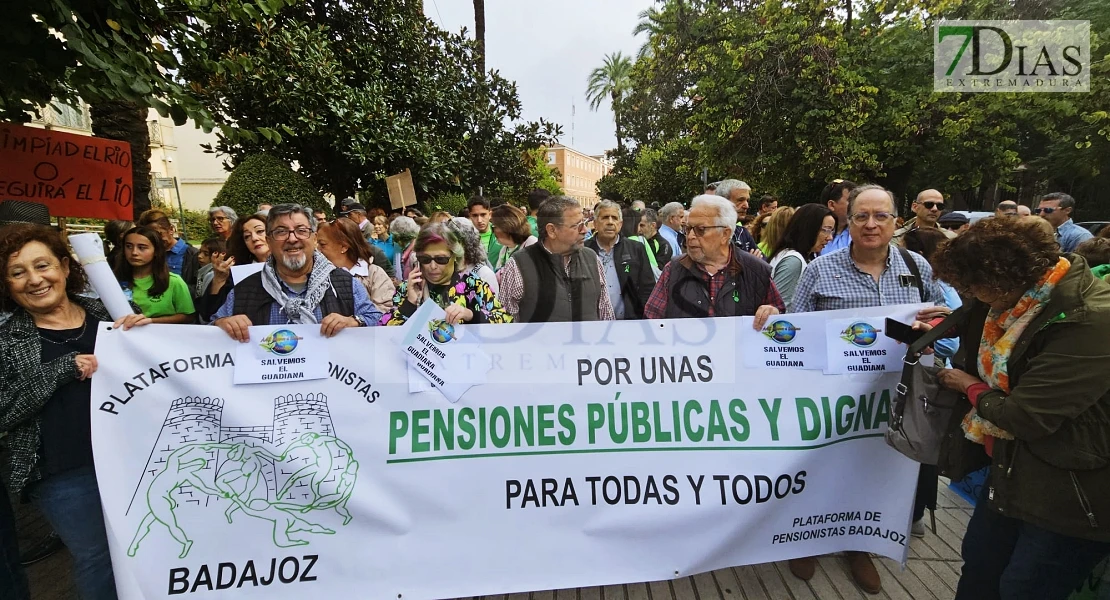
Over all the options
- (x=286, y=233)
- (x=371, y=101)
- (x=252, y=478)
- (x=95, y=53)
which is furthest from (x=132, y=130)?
(x=371, y=101)

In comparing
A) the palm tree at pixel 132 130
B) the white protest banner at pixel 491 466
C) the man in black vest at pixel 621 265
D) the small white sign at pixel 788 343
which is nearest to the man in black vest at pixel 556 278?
the white protest banner at pixel 491 466

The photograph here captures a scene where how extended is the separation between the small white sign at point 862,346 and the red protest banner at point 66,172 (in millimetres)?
4701

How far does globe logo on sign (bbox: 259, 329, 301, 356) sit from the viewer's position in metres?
2.42

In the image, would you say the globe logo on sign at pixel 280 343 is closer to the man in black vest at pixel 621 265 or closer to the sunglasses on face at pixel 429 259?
the sunglasses on face at pixel 429 259

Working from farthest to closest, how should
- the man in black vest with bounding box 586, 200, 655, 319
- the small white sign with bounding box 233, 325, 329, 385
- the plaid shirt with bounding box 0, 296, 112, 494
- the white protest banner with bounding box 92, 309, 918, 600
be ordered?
the man in black vest with bounding box 586, 200, 655, 319, the small white sign with bounding box 233, 325, 329, 385, the white protest banner with bounding box 92, 309, 918, 600, the plaid shirt with bounding box 0, 296, 112, 494

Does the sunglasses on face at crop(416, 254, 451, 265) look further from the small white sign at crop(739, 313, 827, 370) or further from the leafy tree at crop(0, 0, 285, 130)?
the small white sign at crop(739, 313, 827, 370)

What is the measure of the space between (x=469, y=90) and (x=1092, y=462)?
13.2 metres

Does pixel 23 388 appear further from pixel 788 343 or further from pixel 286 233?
pixel 788 343

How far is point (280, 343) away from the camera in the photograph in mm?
2426

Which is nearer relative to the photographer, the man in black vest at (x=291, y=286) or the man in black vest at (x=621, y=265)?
the man in black vest at (x=291, y=286)

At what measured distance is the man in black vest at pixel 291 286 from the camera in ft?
8.80

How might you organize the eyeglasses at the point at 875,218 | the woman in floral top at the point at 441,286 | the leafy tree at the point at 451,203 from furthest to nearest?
the leafy tree at the point at 451,203 → the woman in floral top at the point at 441,286 → the eyeglasses at the point at 875,218

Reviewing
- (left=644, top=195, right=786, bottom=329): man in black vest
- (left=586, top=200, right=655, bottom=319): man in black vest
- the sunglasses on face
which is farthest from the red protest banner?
(left=644, top=195, right=786, bottom=329): man in black vest

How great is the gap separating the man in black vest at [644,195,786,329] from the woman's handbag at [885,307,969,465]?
666mm
